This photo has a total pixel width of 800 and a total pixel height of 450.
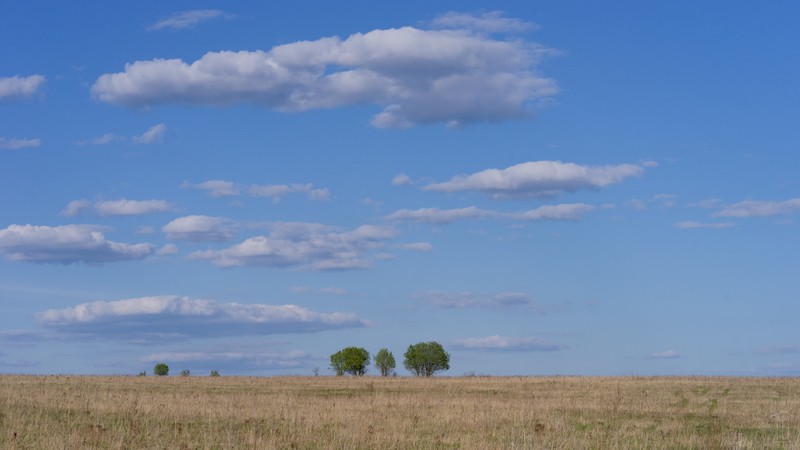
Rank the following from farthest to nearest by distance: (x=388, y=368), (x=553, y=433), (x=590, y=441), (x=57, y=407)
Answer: (x=388, y=368), (x=57, y=407), (x=553, y=433), (x=590, y=441)

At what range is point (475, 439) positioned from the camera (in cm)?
2212

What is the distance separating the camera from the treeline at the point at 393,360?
433 feet

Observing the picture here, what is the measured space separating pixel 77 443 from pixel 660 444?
14549 millimetres

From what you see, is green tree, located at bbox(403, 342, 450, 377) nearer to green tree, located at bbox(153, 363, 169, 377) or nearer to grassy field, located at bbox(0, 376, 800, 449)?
green tree, located at bbox(153, 363, 169, 377)

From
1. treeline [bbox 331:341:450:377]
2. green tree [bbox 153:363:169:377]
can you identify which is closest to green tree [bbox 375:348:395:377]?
treeline [bbox 331:341:450:377]

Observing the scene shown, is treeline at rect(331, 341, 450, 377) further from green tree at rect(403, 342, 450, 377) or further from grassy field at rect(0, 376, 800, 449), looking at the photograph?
grassy field at rect(0, 376, 800, 449)

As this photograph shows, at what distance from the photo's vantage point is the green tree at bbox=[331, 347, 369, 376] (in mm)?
131500

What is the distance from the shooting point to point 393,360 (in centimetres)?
13625

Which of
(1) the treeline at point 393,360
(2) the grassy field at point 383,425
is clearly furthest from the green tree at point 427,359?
(2) the grassy field at point 383,425

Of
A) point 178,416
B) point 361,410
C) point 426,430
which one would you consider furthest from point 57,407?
point 426,430

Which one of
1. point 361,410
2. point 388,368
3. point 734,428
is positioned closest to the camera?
point 734,428

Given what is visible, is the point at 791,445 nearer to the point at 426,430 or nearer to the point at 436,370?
the point at 426,430

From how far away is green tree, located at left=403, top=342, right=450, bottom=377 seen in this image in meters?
137

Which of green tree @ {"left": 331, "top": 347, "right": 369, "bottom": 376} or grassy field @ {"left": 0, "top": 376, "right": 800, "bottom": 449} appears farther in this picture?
green tree @ {"left": 331, "top": 347, "right": 369, "bottom": 376}
